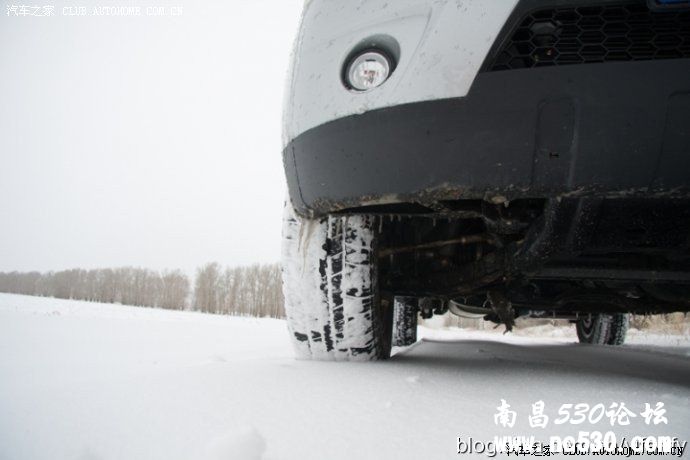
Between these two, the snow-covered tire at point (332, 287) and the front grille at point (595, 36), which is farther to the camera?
the snow-covered tire at point (332, 287)

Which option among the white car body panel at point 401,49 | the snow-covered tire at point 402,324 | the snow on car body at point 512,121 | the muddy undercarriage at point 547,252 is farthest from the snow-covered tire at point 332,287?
the snow-covered tire at point 402,324

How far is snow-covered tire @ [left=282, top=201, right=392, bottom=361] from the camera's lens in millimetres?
1515

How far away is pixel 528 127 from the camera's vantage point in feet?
3.04

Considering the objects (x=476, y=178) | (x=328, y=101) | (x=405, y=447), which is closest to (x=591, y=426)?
(x=405, y=447)

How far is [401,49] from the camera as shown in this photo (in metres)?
1.01

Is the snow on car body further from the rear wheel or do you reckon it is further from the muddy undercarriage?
the rear wheel

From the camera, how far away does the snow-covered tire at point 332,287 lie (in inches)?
59.6

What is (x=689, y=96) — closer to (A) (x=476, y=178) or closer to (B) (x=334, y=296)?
(A) (x=476, y=178)

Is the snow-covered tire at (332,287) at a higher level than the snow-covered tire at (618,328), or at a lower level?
higher

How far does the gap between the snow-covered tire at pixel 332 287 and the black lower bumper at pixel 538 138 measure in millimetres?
468

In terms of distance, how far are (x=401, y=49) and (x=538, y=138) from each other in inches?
14.9

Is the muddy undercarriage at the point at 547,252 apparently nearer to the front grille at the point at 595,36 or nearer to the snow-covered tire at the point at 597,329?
the front grille at the point at 595,36

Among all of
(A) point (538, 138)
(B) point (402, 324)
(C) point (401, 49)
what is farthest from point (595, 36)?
(B) point (402, 324)

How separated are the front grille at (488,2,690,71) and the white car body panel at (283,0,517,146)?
74 mm
